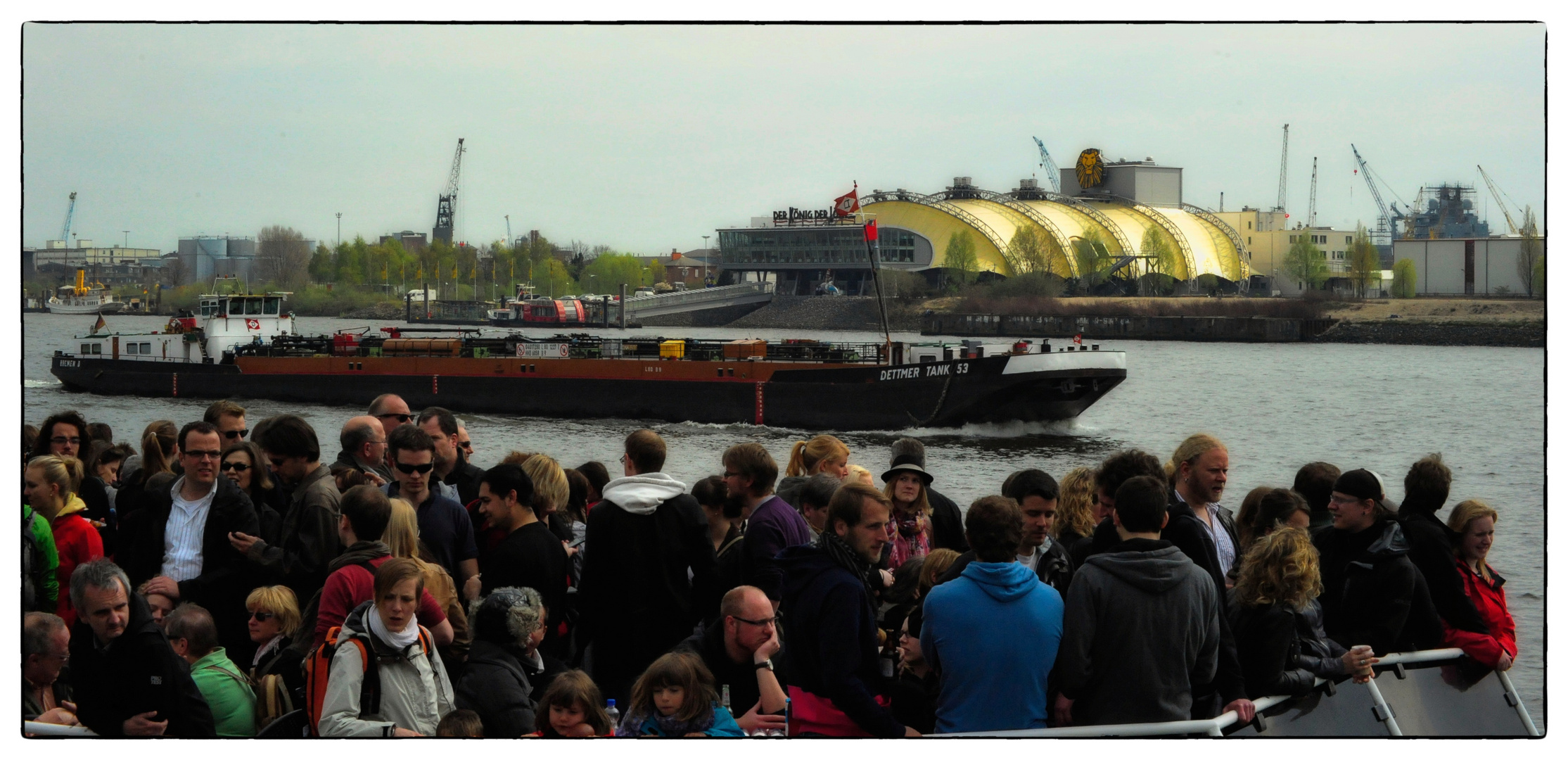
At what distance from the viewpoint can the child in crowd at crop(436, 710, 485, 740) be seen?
4734 millimetres

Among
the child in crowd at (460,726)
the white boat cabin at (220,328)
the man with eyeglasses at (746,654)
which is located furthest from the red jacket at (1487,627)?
the white boat cabin at (220,328)

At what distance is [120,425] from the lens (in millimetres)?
35844

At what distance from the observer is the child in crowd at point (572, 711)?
4734 mm

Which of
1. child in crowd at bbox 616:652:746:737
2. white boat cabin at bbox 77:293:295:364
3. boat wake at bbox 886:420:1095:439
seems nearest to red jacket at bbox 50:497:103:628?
child in crowd at bbox 616:652:746:737

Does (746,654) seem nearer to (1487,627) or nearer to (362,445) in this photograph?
(362,445)

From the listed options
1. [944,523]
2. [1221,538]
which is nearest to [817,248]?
[944,523]

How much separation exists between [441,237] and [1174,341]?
7559 cm

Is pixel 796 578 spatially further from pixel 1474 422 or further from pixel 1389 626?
pixel 1474 422

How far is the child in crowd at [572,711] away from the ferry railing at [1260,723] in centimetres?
118

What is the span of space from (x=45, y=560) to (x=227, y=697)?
4.46 feet

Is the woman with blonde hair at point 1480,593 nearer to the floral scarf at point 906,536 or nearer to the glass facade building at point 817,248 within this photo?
the floral scarf at point 906,536

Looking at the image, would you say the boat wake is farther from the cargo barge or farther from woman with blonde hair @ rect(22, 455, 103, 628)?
woman with blonde hair @ rect(22, 455, 103, 628)

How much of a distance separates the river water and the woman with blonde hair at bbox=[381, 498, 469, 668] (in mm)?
8479

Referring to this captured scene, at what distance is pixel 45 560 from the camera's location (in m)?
5.85
